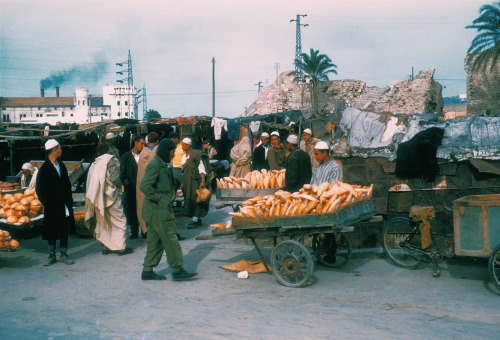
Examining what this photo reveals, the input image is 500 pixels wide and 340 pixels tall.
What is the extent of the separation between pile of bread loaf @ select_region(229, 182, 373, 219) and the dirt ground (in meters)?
0.94

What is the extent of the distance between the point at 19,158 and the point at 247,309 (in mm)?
15468

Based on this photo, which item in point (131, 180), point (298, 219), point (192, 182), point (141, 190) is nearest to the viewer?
point (298, 219)

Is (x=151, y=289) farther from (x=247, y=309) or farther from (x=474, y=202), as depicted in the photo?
(x=474, y=202)

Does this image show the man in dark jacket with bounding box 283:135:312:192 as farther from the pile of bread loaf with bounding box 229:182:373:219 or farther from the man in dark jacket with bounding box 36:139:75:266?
the man in dark jacket with bounding box 36:139:75:266

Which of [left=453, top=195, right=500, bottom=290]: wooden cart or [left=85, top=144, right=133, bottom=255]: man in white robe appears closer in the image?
[left=453, top=195, right=500, bottom=290]: wooden cart

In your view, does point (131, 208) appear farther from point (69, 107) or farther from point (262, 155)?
point (69, 107)

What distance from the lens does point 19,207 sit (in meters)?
A: 8.21

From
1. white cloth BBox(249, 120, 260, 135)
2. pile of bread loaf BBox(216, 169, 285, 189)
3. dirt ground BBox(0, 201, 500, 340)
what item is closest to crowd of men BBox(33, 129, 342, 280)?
pile of bread loaf BBox(216, 169, 285, 189)

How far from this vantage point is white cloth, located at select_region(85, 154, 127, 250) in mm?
7984

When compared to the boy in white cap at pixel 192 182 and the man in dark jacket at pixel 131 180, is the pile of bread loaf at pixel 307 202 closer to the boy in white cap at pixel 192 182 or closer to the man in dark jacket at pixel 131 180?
the man in dark jacket at pixel 131 180

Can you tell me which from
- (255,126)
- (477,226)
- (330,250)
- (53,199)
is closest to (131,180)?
(53,199)

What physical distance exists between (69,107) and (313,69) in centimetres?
8111

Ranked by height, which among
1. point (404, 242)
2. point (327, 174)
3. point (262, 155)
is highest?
point (262, 155)

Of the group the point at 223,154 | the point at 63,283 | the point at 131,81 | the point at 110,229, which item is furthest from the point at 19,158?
the point at 131,81
